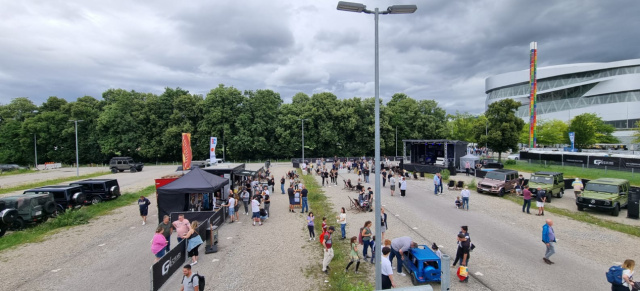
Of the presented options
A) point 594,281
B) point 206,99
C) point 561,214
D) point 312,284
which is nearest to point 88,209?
point 312,284

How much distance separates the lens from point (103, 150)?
169 ft

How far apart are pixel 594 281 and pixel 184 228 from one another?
12256 mm

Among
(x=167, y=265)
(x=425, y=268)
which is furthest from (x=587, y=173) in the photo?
(x=167, y=265)

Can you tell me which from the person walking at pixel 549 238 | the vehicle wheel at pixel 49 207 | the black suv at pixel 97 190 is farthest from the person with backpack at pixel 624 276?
the black suv at pixel 97 190

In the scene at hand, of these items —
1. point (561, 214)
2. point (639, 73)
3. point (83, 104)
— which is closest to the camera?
point (561, 214)

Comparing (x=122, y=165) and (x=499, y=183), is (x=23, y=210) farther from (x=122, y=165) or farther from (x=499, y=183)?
(x=122, y=165)

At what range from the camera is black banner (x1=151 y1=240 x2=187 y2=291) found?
23.2 ft

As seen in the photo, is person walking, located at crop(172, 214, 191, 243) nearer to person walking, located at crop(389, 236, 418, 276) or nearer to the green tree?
person walking, located at crop(389, 236, 418, 276)

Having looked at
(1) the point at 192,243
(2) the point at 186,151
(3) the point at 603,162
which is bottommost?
(1) the point at 192,243

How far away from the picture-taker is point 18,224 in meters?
14.0

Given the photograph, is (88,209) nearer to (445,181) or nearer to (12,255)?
(12,255)

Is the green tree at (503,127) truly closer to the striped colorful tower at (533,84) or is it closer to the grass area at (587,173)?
the grass area at (587,173)

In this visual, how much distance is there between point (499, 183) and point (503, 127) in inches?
878

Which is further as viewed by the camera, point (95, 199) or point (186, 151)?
point (186, 151)
